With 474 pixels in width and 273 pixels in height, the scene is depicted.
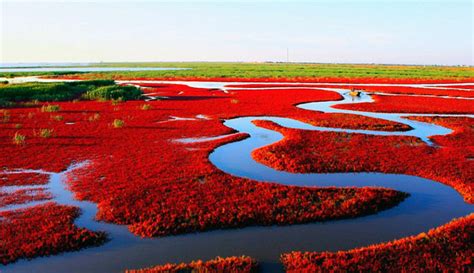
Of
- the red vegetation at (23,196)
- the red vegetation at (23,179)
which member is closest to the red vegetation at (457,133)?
the red vegetation at (23,196)

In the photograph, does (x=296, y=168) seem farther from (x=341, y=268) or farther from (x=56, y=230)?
(x=56, y=230)

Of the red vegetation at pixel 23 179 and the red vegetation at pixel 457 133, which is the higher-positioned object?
the red vegetation at pixel 457 133

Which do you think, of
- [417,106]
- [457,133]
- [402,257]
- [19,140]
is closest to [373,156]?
[457,133]

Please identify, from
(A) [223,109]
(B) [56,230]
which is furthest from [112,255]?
(A) [223,109]

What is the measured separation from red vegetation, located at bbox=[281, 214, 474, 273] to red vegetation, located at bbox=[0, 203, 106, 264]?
604 centimetres

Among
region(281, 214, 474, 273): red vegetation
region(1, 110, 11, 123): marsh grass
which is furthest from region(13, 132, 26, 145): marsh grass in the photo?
region(281, 214, 474, 273): red vegetation

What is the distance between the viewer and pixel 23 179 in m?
17.4

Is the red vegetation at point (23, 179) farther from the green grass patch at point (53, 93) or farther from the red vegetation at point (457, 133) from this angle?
the green grass patch at point (53, 93)

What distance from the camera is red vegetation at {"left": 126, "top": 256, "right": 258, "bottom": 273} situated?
1002 cm

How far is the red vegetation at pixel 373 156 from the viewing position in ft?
60.7

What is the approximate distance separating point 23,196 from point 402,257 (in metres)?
13.5

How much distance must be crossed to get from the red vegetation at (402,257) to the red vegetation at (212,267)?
103cm

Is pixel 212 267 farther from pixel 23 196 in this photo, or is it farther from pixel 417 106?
pixel 417 106

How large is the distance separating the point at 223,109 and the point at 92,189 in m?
27.0
